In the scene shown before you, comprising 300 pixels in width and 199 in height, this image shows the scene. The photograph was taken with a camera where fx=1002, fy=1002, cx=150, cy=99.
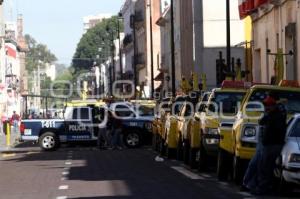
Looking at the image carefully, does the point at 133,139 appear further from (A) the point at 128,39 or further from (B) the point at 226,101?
(A) the point at 128,39

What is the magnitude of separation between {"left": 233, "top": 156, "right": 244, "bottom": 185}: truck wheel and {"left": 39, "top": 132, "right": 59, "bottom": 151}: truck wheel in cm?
2313

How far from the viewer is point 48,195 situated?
19297 mm

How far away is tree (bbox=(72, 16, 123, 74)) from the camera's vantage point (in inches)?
6654

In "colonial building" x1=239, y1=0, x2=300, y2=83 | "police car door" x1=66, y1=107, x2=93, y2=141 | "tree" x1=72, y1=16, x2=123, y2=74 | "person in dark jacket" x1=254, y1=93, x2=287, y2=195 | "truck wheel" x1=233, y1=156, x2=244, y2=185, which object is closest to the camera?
"person in dark jacket" x1=254, y1=93, x2=287, y2=195

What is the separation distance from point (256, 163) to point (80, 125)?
25128mm

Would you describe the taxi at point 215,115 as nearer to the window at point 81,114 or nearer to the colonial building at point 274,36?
the colonial building at point 274,36

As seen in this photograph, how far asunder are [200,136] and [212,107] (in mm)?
955

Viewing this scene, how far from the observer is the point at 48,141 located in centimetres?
4281

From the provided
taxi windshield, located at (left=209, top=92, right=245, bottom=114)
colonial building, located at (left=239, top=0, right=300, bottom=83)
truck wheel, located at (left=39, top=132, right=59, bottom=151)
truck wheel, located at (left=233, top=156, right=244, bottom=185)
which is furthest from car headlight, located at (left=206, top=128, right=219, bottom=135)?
truck wheel, located at (left=39, top=132, right=59, bottom=151)

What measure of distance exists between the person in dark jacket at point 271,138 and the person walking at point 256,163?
0.07m

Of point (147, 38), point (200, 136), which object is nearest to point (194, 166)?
A: point (200, 136)

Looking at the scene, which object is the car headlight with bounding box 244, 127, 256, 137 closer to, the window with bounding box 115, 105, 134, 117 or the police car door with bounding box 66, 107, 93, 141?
the police car door with bounding box 66, 107, 93, 141

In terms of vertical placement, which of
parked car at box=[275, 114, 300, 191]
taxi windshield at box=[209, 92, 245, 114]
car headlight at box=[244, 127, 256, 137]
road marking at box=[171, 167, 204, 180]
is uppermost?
taxi windshield at box=[209, 92, 245, 114]

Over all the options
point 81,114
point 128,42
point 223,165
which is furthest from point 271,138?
point 128,42
